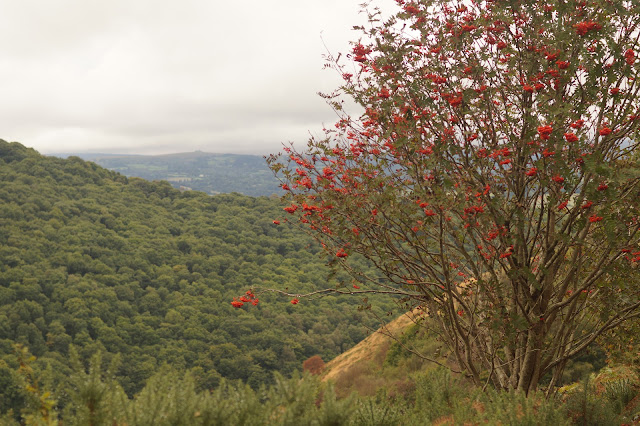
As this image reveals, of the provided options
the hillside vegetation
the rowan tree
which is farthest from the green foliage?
the hillside vegetation

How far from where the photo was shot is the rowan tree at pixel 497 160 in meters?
4.20

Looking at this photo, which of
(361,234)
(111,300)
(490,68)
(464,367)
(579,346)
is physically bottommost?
(111,300)

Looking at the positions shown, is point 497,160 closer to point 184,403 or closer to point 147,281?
point 184,403

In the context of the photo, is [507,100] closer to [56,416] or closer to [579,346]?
[579,346]

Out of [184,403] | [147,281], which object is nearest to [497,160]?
[184,403]

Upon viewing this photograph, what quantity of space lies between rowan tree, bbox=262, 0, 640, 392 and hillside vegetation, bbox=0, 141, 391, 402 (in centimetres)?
3086

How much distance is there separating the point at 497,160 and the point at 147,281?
5461 centimetres

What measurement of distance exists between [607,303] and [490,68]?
2846 millimetres

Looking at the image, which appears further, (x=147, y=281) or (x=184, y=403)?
(x=147, y=281)

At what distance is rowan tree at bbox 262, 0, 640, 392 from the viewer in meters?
4.20

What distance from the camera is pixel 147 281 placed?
54219 millimetres

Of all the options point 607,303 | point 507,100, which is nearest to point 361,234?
point 507,100

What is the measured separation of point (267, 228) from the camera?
69625mm

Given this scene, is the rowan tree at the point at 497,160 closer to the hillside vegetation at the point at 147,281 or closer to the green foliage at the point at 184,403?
A: the green foliage at the point at 184,403
